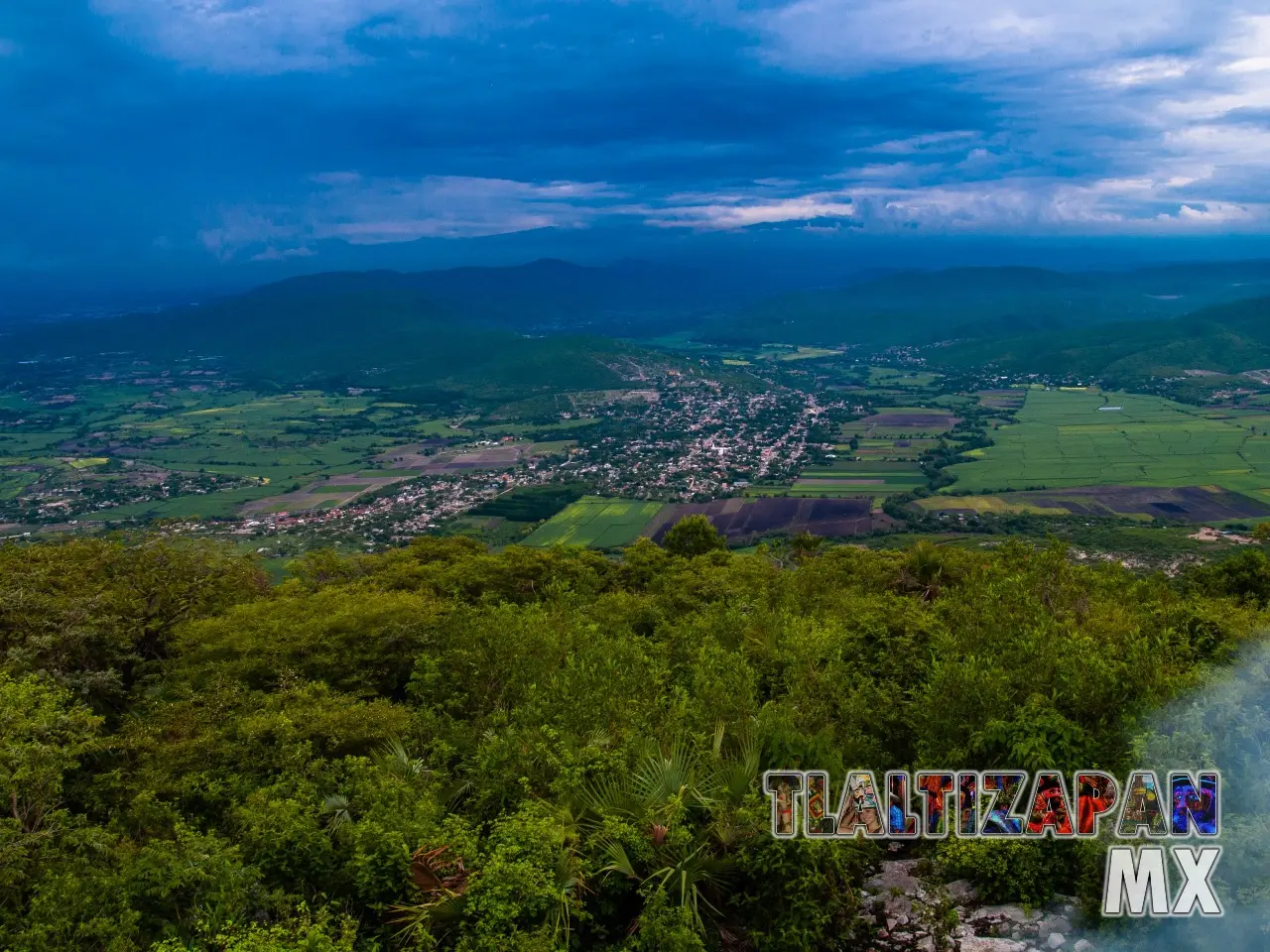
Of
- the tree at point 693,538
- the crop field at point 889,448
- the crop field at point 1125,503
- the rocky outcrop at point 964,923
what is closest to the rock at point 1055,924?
the rocky outcrop at point 964,923

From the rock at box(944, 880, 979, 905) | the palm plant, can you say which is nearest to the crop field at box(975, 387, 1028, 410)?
the rock at box(944, 880, 979, 905)

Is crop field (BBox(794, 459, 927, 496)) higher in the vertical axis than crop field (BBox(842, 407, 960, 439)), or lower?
lower

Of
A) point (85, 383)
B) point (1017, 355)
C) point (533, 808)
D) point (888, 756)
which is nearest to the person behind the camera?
point (533, 808)

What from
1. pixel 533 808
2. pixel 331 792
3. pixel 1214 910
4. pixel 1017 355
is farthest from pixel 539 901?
Answer: pixel 1017 355

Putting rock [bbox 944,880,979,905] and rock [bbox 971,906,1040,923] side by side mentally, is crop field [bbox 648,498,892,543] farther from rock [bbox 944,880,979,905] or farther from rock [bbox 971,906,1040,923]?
rock [bbox 971,906,1040,923]

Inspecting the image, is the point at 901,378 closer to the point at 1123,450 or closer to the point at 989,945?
the point at 1123,450

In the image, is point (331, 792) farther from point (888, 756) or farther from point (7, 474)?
point (7, 474)

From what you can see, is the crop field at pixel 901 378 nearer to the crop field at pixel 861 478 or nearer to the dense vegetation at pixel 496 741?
the crop field at pixel 861 478

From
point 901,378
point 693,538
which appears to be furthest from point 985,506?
point 901,378
